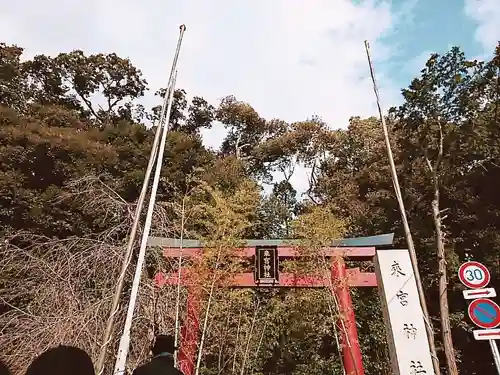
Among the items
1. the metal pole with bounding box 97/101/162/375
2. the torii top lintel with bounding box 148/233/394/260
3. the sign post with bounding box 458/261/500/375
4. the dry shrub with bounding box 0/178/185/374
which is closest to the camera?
the metal pole with bounding box 97/101/162/375

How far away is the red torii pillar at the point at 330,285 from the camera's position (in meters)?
7.34

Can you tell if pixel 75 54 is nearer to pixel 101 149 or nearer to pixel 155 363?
pixel 101 149

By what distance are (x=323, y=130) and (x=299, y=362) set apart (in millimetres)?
10195

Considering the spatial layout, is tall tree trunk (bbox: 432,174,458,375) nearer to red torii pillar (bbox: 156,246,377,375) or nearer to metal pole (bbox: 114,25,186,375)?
red torii pillar (bbox: 156,246,377,375)

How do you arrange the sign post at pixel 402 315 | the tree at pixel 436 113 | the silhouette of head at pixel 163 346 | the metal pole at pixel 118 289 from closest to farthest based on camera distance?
the silhouette of head at pixel 163 346 → the metal pole at pixel 118 289 → the sign post at pixel 402 315 → the tree at pixel 436 113

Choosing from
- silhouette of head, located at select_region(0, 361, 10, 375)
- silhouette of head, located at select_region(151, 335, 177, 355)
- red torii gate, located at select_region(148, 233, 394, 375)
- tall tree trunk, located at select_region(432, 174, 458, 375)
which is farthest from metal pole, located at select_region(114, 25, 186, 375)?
tall tree trunk, located at select_region(432, 174, 458, 375)

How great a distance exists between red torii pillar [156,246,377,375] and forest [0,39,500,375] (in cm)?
23

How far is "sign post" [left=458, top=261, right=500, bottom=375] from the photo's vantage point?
3598 mm

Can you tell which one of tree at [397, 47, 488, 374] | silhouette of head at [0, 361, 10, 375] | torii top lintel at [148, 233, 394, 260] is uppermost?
tree at [397, 47, 488, 374]

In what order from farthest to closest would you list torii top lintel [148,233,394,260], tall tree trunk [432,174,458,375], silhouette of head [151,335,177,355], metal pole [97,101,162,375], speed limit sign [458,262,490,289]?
tall tree trunk [432,174,458,375] → torii top lintel [148,233,394,260] → speed limit sign [458,262,490,289] → metal pole [97,101,162,375] → silhouette of head [151,335,177,355]

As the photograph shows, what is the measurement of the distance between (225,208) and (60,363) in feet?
24.2

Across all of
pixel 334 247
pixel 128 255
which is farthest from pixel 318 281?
pixel 128 255

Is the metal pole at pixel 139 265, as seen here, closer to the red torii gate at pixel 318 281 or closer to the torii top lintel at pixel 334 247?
the red torii gate at pixel 318 281

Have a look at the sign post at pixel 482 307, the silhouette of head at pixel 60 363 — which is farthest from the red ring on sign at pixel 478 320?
the silhouette of head at pixel 60 363
